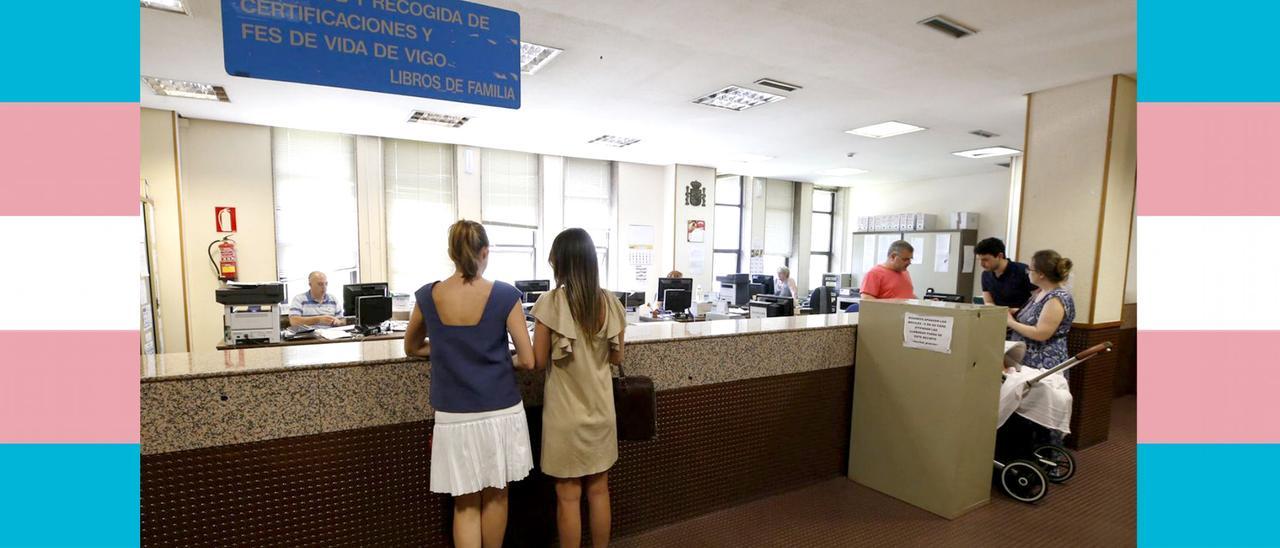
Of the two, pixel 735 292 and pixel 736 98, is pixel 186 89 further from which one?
pixel 735 292

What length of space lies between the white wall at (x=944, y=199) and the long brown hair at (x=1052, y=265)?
248 inches

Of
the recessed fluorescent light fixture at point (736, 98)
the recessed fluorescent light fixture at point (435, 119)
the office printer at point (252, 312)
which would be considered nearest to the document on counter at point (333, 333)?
the office printer at point (252, 312)

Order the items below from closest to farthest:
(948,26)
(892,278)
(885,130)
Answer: (948,26)
(892,278)
(885,130)

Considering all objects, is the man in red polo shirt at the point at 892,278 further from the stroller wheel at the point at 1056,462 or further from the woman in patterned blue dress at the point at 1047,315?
the stroller wheel at the point at 1056,462

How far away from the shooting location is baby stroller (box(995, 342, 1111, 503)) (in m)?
2.86

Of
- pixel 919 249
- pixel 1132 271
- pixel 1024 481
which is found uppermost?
pixel 919 249

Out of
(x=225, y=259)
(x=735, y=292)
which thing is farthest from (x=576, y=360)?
(x=225, y=259)

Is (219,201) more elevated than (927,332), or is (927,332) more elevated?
(219,201)

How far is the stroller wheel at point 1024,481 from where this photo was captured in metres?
2.83

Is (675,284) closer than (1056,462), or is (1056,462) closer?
(1056,462)

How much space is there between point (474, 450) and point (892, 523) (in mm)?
2049

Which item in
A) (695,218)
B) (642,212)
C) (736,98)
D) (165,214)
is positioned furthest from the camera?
(695,218)

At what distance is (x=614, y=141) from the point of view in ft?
23.0

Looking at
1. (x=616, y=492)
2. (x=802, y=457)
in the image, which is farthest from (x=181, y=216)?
(x=802, y=457)
